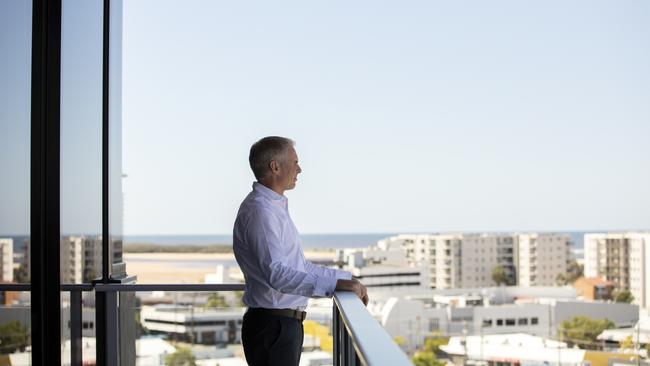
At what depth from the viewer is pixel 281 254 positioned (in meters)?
2.44

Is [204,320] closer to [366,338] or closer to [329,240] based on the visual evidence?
[366,338]

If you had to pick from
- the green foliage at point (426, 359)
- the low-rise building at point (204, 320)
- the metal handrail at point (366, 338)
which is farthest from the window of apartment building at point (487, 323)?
the metal handrail at point (366, 338)

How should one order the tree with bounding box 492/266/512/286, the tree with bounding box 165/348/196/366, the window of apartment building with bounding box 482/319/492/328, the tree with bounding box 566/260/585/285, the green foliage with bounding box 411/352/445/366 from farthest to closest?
the tree with bounding box 492/266/512/286, the tree with bounding box 566/260/585/285, the window of apartment building with bounding box 482/319/492/328, the green foliage with bounding box 411/352/445/366, the tree with bounding box 165/348/196/366

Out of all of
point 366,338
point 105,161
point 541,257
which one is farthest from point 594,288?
point 366,338

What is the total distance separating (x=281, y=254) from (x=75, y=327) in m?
1.38

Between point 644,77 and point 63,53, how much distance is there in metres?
35.1

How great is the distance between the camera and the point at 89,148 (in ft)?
11.6

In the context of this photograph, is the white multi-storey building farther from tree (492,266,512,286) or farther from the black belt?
tree (492,266,512,286)

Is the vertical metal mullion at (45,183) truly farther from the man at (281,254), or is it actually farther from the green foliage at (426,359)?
the green foliage at (426,359)

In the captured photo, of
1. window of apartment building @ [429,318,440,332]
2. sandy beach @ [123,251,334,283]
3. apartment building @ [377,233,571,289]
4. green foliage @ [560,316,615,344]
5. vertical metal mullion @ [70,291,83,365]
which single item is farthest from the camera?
apartment building @ [377,233,571,289]

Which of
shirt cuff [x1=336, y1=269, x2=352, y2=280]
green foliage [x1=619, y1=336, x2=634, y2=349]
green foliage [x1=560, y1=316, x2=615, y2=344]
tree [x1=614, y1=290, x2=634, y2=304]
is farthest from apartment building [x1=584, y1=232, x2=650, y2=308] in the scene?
shirt cuff [x1=336, y1=269, x2=352, y2=280]

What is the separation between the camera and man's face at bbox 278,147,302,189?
2.58m

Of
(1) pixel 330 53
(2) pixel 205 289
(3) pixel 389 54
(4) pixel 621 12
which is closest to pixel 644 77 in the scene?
(4) pixel 621 12

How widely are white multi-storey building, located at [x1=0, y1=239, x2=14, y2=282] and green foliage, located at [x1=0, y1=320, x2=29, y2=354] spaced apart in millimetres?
144
